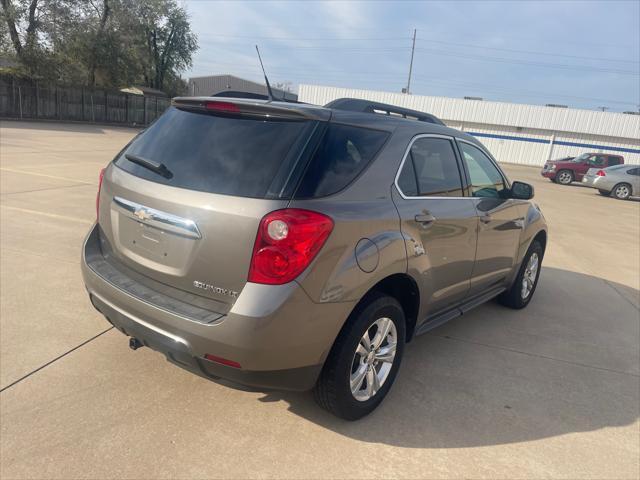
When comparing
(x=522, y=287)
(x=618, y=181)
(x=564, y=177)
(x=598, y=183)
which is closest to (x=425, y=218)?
(x=522, y=287)

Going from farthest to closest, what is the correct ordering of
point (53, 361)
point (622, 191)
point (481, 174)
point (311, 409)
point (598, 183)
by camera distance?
point (598, 183), point (622, 191), point (481, 174), point (53, 361), point (311, 409)

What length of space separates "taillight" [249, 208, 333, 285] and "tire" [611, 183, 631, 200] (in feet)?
70.7

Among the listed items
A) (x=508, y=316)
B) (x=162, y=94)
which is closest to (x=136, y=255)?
(x=508, y=316)

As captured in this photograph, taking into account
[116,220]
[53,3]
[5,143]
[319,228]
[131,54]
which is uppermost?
[53,3]

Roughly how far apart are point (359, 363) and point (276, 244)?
1003mm

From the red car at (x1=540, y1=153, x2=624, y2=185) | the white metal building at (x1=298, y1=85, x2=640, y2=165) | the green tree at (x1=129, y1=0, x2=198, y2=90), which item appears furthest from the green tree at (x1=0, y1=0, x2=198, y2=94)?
the red car at (x1=540, y1=153, x2=624, y2=185)

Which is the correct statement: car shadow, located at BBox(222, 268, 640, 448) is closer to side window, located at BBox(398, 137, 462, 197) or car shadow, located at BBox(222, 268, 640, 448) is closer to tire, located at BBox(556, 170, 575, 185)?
side window, located at BBox(398, 137, 462, 197)

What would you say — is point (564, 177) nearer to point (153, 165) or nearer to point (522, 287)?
point (522, 287)

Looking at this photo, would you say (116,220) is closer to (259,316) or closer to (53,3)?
(259,316)

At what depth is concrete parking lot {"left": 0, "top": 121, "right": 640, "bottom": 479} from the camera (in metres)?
2.51

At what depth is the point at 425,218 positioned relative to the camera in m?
3.12

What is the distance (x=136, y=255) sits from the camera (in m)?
2.70

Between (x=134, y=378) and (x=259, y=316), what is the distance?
1.35 meters

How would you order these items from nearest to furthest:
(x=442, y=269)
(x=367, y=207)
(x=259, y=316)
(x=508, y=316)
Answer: (x=259, y=316)
(x=367, y=207)
(x=442, y=269)
(x=508, y=316)
